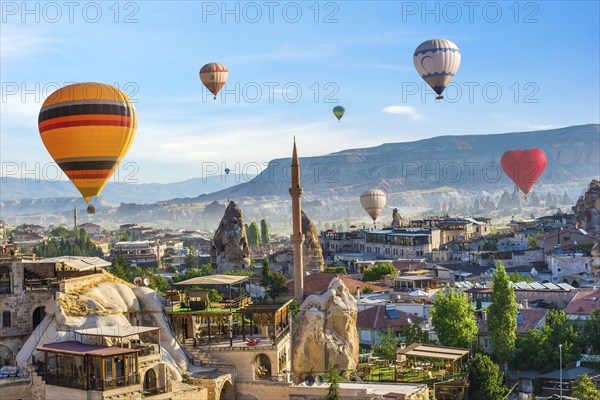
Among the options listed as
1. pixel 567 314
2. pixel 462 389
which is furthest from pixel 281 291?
pixel 462 389

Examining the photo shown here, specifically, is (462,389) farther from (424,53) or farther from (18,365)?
(424,53)

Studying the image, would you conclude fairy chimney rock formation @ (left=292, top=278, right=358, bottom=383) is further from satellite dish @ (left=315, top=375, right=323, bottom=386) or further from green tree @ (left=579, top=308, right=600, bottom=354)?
green tree @ (left=579, top=308, right=600, bottom=354)

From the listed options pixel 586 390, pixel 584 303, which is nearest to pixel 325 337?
pixel 586 390

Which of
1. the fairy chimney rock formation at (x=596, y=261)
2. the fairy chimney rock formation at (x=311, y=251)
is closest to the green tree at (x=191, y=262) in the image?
the fairy chimney rock formation at (x=311, y=251)

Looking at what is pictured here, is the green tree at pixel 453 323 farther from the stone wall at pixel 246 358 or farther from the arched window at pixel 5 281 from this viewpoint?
the arched window at pixel 5 281

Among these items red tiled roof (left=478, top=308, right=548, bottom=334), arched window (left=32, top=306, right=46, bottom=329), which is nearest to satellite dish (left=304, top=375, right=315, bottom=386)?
arched window (left=32, top=306, right=46, bottom=329)
